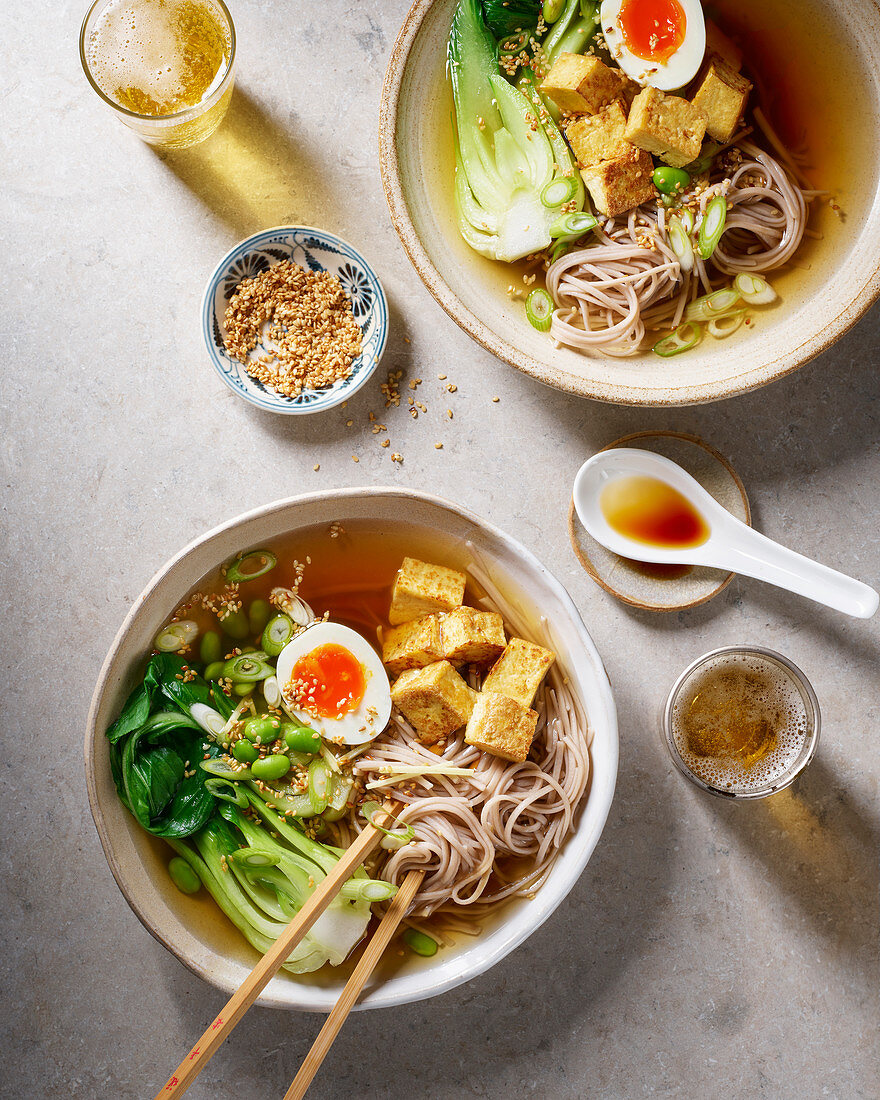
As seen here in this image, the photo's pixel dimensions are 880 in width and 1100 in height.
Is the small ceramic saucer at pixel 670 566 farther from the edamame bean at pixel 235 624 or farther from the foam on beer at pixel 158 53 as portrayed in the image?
the foam on beer at pixel 158 53

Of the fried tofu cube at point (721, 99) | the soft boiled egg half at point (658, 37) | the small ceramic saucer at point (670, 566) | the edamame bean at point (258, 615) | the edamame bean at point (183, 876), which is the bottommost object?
the small ceramic saucer at point (670, 566)

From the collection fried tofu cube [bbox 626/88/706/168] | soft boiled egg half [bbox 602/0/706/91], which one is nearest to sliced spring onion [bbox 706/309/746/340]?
fried tofu cube [bbox 626/88/706/168]

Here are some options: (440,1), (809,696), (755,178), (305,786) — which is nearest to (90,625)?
(305,786)

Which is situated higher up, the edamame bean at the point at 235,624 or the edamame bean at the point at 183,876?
the edamame bean at the point at 235,624

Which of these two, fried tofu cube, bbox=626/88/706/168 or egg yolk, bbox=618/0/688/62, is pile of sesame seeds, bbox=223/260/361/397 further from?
egg yolk, bbox=618/0/688/62

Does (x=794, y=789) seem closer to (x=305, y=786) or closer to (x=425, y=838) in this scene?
(x=425, y=838)

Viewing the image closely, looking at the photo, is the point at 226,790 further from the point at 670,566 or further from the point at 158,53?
the point at 158,53

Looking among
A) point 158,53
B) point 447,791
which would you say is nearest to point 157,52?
point 158,53

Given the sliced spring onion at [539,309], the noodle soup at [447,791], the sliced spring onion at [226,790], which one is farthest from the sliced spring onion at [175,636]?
the sliced spring onion at [539,309]
